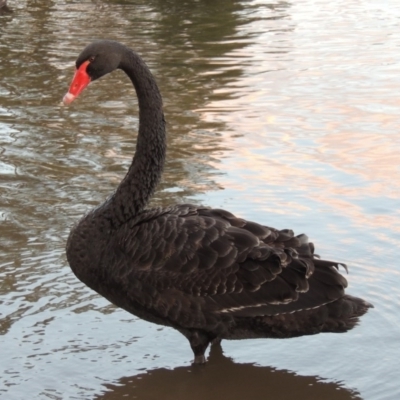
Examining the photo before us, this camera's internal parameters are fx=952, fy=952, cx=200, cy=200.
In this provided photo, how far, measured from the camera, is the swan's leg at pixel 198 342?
4.52 m

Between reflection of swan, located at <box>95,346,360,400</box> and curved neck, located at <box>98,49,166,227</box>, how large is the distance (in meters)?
0.83

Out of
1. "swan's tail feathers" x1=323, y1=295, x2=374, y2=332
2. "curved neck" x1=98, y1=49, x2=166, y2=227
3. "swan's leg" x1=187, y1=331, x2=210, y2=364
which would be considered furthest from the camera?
"curved neck" x1=98, y1=49, x2=166, y2=227

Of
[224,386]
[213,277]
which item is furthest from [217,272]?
[224,386]

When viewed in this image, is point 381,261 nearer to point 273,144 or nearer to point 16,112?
point 273,144

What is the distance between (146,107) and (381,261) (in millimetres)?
1667

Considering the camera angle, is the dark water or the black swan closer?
the black swan

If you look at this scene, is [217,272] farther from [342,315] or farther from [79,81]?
[79,81]

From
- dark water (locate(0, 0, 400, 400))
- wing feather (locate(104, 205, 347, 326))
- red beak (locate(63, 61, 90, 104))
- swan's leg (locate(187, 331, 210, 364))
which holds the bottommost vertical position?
dark water (locate(0, 0, 400, 400))

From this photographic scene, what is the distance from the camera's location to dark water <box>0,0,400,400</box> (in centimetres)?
455

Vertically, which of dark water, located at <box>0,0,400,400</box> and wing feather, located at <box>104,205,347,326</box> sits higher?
wing feather, located at <box>104,205,347,326</box>

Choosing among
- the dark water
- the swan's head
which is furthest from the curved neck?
the dark water

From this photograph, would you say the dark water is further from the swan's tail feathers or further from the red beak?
the red beak

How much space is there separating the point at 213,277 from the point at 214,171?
106 inches

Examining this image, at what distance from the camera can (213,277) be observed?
14.6 feet
